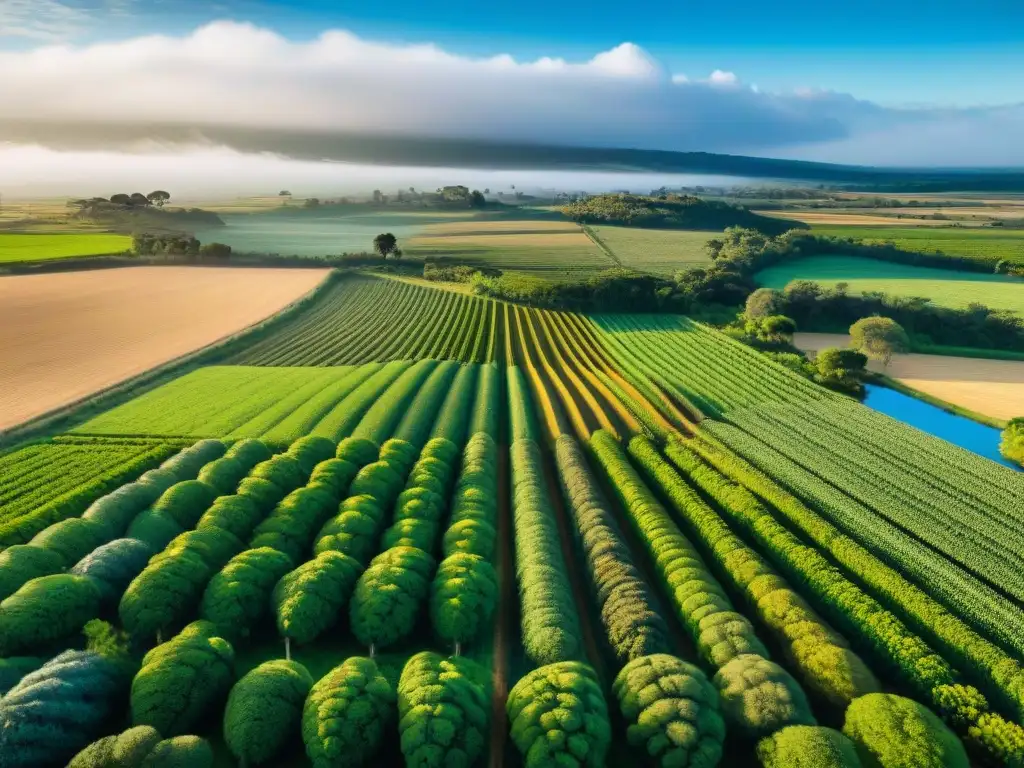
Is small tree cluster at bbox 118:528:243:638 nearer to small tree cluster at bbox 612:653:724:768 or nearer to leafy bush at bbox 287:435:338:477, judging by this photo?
leafy bush at bbox 287:435:338:477

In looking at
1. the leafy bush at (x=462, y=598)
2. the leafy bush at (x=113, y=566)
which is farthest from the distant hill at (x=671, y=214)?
the leafy bush at (x=113, y=566)

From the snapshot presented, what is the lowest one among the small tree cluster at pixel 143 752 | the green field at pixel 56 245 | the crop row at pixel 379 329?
the small tree cluster at pixel 143 752

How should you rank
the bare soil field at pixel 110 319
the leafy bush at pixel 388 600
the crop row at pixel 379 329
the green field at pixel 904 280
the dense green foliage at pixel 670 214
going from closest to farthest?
the leafy bush at pixel 388 600 → the bare soil field at pixel 110 319 → the crop row at pixel 379 329 → the green field at pixel 904 280 → the dense green foliage at pixel 670 214

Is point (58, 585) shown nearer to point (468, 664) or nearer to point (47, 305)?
point (468, 664)

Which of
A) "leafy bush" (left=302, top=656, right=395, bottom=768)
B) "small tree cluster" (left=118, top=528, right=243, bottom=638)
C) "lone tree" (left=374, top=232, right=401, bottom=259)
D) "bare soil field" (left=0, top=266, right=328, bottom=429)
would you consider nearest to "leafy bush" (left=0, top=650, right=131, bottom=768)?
"small tree cluster" (left=118, top=528, right=243, bottom=638)

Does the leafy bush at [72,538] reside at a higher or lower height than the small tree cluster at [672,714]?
higher

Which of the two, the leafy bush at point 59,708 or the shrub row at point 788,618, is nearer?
the leafy bush at point 59,708

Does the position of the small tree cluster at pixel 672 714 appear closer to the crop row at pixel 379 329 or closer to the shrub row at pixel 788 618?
the shrub row at pixel 788 618
